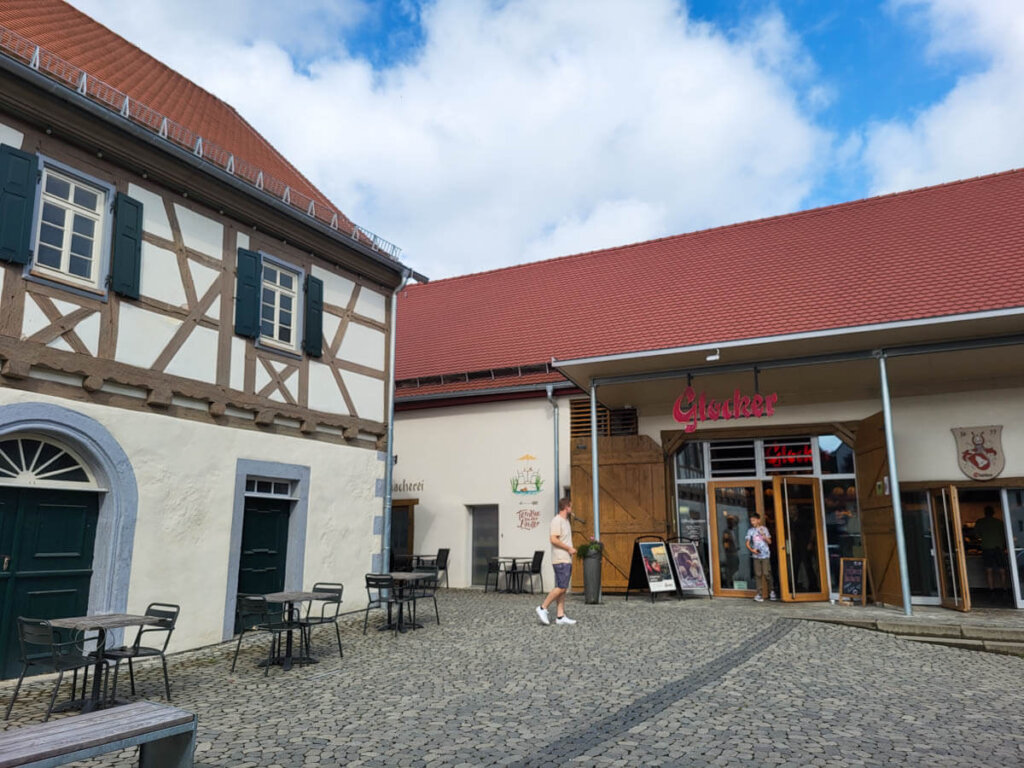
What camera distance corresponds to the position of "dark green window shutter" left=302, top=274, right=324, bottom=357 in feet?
35.6

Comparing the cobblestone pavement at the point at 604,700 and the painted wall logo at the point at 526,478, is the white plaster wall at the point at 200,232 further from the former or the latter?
the painted wall logo at the point at 526,478

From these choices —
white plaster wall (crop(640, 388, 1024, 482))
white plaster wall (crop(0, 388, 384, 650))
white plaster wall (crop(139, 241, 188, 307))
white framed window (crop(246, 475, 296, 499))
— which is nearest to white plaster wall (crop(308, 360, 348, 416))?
white plaster wall (crop(0, 388, 384, 650))

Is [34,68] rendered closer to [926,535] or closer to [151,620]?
[151,620]

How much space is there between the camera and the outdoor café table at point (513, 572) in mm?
14922

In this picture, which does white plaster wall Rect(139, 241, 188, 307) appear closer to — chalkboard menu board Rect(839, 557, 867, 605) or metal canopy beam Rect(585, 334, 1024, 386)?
metal canopy beam Rect(585, 334, 1024, 386)

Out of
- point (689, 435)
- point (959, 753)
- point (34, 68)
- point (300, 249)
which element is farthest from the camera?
point (689, 435)

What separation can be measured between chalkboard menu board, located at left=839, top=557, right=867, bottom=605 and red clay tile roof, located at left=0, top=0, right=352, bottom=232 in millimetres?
9856

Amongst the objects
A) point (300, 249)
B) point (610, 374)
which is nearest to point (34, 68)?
point (300, 249)

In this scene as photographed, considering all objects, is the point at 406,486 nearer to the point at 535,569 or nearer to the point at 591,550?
the point at 535,569

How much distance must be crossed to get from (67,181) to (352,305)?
4494mm

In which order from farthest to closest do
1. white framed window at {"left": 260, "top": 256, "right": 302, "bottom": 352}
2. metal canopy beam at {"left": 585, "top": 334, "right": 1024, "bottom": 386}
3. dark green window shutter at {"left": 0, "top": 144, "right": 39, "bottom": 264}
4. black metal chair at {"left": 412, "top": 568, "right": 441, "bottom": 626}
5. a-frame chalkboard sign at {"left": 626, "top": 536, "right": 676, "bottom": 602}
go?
1. a-frame chalkboard sign at {"left": 626, "top": 536, "right": 676, "bottom": 602}
2. metal canopy beam at {"left": 585, "top": 334, "right": 1024, "bottom": 386}
3. white framed window at {"left": 260, "top": 256, "right": 302, "bottom": 352}
4. black metal chair at {"left": 412, "top": 568, "right": 441, "bottom": 626}
5. dark green window shutter at {"left": 0, "top": 144, "right": 39, "bottom": 264}

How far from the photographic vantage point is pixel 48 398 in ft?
→ 24.8

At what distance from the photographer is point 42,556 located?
7547 mm

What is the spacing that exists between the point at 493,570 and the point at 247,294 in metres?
7.66
